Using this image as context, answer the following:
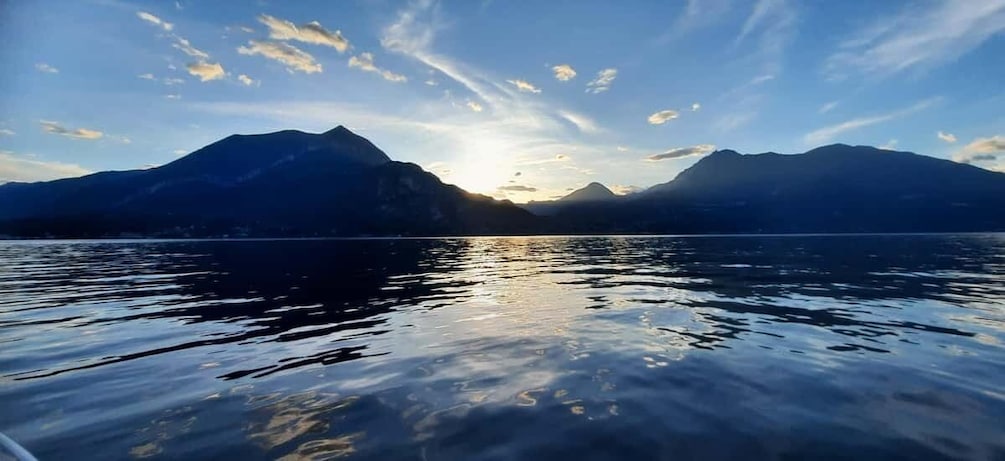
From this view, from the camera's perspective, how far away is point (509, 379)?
43.1ft

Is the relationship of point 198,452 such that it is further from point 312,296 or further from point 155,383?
point 312,296

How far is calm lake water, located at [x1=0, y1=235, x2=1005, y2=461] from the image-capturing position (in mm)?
9094

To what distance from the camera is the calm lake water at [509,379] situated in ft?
29.8

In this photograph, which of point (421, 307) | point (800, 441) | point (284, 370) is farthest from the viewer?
point (421, 307)

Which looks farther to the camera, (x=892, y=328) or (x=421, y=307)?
(x=421, y=307)

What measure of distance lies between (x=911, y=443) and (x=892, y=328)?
46.8 ft

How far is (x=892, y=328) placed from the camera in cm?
1997

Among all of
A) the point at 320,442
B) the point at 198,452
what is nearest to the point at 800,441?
the point at 320,442

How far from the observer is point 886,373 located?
528 inches

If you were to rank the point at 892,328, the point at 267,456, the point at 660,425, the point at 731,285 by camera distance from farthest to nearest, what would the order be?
the point at 731,285, the point at 892,328, the point at 660,425, the point at 267,456

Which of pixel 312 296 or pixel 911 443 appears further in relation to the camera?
pixel 312 296

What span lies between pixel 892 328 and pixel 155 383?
27758 mm

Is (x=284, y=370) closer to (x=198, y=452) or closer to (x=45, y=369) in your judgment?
(x=198, y=452)

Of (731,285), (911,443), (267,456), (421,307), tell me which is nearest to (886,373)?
(911,443)
